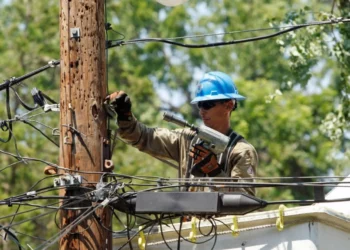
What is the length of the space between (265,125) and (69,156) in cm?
1602

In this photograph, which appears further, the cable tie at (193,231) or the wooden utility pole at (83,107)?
the cable tie at (193,231)

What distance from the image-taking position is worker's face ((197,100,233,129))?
9.34 meters

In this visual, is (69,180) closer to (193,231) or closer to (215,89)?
(193,231)

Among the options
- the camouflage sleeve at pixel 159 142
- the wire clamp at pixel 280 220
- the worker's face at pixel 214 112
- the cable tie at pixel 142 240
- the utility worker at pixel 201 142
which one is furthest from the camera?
the camouflage sleeve at pixel 159 142

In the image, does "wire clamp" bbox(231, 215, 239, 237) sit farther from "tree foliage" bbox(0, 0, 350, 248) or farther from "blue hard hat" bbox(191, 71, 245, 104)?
"tree foliage" bbox(0, 0, 350, 248)

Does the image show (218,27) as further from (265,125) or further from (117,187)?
(117,187)

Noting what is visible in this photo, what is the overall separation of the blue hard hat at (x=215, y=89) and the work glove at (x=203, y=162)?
2.16ft

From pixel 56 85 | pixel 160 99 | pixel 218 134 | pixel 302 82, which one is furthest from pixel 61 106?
pixel 160 99

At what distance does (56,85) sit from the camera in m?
24.0

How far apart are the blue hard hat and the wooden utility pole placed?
3.62ft

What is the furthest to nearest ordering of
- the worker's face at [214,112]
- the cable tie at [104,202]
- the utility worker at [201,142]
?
1. the worker's face at [214,112]
2. the utility worker at [201,142]
3. the cable tie at [104,202]

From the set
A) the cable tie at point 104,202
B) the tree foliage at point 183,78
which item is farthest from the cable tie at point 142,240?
the tree foliage at point 183,78

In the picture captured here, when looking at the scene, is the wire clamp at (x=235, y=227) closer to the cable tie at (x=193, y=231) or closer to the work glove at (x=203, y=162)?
the cable tie at (x=193, y=231)

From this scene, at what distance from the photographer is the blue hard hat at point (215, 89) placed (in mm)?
9484
